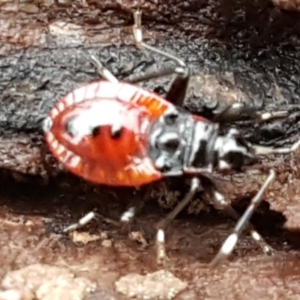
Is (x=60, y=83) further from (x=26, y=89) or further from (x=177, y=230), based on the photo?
(x=177, y=230)

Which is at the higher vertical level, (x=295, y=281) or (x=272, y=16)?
(x=272, y=16)

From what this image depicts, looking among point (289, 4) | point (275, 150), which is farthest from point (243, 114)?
point (289, 4)

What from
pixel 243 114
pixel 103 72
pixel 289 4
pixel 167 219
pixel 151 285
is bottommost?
pixel 151 285

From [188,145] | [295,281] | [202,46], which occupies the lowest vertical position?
[295,281]

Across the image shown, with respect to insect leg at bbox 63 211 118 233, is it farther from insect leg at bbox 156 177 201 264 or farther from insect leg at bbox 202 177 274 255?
insect leg at bbox 202 177 274 255

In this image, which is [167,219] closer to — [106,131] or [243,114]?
[106,131]

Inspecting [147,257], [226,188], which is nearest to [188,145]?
[226,188]

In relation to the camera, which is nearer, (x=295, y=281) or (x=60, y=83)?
(x=295, y=281)

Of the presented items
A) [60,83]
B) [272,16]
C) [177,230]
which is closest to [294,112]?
[272,16]
